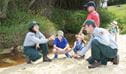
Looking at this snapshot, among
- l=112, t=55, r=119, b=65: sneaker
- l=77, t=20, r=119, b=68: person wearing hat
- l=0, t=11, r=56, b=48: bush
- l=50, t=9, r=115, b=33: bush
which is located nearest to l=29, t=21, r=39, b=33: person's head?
l=77, t=20, r=119, b=68: person wearing hat

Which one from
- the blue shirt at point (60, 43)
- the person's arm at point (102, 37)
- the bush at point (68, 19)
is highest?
the person's arm at point (102, 37)

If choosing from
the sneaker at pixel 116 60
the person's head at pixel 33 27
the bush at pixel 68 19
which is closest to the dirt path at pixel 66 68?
the sneaker at pixel 116 60

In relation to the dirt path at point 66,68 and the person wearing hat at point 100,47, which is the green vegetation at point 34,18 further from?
the person wearing hat at point 100,47

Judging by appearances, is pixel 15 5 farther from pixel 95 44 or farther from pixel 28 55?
pixel 95 44

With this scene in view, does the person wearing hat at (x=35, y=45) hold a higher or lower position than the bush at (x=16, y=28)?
higher

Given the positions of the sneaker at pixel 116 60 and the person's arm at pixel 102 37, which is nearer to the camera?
the person's arm at pixel 102 37

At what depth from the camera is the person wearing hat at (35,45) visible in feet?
28.7

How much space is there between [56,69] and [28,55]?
101cm

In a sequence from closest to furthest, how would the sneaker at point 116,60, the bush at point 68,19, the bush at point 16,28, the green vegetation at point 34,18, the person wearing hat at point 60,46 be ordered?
the sneaker at point 116,60 → the person wearing hat at point 60,46 → the bush at point 16,28 → the green vegetation at point 34,18 → the bush at point 68,19

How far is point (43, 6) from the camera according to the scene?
51.5 feet

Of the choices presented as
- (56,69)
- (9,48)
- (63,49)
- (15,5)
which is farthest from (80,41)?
(15,5)

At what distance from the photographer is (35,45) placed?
8.95 metres

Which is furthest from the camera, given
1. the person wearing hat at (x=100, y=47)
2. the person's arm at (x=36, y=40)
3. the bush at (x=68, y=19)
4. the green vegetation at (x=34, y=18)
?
the bush at (x=68, y=19)

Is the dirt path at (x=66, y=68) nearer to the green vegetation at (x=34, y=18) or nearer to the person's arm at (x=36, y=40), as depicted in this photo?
the person's arm at (x=36, y=40)
